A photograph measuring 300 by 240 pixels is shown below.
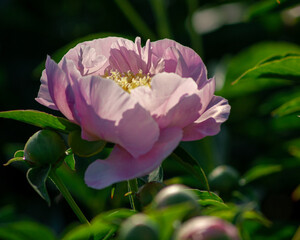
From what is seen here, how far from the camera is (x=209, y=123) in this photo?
1.01 m

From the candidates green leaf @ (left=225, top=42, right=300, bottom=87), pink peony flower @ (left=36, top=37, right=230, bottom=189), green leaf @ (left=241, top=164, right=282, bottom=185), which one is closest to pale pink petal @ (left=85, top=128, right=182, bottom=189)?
pink peony flower @ (left=36, top=37, right=230, bottom=189)

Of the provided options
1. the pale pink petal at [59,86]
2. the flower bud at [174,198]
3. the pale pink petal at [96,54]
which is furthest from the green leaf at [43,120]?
the flower bud at [174,198]

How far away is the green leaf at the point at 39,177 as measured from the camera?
0.92m

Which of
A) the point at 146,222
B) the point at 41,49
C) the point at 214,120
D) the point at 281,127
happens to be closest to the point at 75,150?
the point at 214,120

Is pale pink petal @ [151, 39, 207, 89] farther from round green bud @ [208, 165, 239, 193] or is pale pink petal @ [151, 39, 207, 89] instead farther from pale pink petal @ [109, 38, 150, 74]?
round green bud @ [208, 165, 239, 193]

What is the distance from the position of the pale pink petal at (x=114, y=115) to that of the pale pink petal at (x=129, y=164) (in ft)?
0.05

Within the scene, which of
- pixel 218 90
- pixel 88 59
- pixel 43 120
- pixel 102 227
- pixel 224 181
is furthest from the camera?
pixel 218 90

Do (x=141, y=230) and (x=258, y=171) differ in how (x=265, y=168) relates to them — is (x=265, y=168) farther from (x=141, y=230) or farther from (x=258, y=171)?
(x=141, y=230)

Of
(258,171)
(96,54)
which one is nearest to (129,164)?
(96,54)

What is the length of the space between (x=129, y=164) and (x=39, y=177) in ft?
0.52

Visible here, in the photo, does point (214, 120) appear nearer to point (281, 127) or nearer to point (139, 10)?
point (281, 127)

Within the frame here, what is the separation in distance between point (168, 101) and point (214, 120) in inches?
4.3

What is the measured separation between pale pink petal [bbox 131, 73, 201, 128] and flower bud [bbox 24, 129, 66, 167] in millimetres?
165

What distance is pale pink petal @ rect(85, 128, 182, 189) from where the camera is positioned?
89 cm
